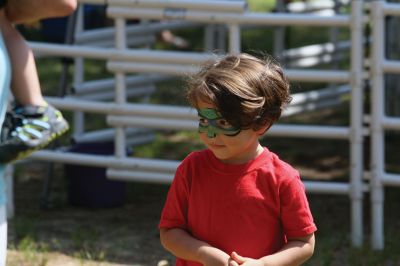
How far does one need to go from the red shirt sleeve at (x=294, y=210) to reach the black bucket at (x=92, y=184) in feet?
10.7

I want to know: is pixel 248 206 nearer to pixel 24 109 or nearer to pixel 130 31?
pixel 24 109

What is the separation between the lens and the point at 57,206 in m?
6.07

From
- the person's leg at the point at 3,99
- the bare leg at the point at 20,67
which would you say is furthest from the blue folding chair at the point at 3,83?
the bare leg at the point at 20,67

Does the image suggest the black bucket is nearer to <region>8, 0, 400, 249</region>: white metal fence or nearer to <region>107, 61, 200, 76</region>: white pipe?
<region>8, 0, 400, 249</region>: white metal fence

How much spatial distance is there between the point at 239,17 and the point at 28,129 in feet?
6.32

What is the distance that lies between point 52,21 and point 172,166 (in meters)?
1.62

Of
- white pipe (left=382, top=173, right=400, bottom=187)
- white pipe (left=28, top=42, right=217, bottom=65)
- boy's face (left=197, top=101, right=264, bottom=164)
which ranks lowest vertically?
white pipe (left=382, top=173, right=400, bottom=187)

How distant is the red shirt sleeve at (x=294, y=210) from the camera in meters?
2.81

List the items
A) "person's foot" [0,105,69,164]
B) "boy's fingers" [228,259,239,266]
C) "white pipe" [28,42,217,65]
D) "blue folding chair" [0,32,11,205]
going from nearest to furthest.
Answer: "boy's fingers" [228,259,239,266]
"blue folding chair" [0,32,11,205]
"person's foot" [0,105,69,164]
"white pipe" [28,42,217,65]

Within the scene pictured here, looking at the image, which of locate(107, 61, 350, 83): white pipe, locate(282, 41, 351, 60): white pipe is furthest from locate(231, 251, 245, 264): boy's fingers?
locate(282, 41, 351, 60): white pipe

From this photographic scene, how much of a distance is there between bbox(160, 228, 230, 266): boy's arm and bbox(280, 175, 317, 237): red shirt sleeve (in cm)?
21

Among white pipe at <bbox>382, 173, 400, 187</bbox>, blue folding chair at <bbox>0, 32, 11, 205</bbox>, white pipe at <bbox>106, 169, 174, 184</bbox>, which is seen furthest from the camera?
white pipe at <bbox>106, 169, 174, 184</bbox>

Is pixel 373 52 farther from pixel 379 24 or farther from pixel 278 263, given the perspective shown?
pixel 278 263

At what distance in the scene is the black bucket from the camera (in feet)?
19.6
